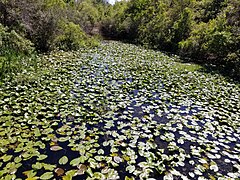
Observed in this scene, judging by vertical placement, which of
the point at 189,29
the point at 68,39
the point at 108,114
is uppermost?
the point at 189,29

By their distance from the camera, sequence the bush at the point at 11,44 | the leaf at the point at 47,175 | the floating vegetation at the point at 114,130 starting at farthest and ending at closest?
the bush at the point at 11,44
the floating vegetation at the point at 114,130
the leaf at the point at 47,175

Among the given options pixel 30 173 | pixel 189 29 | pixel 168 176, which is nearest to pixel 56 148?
pixel 30 173

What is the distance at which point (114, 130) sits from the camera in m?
4.00

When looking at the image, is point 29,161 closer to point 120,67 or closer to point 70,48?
point 120,67

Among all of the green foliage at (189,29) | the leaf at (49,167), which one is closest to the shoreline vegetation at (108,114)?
the leaf at (49,167)

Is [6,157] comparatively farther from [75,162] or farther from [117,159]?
[117,159]

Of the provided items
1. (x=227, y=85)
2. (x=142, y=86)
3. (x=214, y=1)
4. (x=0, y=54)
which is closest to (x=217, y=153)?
(x=142, y=86)

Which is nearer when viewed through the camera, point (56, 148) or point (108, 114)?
point (56, 148)

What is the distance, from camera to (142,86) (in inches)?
269

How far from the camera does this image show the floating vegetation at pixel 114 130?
296 centimetres

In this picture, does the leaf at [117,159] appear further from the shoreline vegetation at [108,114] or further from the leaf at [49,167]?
the leaf at [49,167]

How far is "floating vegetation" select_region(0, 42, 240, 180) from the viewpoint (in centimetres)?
296

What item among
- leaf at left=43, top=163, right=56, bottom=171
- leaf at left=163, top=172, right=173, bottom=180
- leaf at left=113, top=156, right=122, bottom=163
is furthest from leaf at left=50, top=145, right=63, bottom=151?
leaf at left=163, top=172, right=173, bottom=180

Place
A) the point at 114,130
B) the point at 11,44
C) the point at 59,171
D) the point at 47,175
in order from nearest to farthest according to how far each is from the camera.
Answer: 1. the point at 47,175
2. the point at 59,171
3. the point at 114,130
4. the point at 11,44
